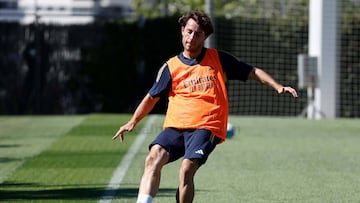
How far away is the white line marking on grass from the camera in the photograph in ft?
35.0

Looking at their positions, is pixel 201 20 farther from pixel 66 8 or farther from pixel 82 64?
pixel 66 8

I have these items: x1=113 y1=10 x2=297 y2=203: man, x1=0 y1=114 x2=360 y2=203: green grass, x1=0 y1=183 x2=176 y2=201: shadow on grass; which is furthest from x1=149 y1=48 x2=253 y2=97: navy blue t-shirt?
x1=0 y1=183 x2=176 y2=201: shadow on grass

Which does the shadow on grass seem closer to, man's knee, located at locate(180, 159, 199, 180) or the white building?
man's knee, located at locate(180, 159, 199, 180)

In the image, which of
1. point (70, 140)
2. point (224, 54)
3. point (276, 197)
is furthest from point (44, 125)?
point (224, 54)

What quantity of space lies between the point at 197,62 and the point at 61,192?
304 centimetres

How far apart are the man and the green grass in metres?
1.98

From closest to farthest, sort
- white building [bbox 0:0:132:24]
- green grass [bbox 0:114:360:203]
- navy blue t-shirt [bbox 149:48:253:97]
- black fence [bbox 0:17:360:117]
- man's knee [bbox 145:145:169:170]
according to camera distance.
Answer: man's knee [bbox 145:145:169:170]
navy blue t-shirt [bbox 149:48:253:97]
green grass [bbox 0:114:360:203]
black fence [bbox 0:17:360:117]
white building [bbox 0:0:132:24]

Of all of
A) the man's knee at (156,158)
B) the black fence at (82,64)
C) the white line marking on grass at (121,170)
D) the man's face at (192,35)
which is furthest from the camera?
the black fence at (82,64)

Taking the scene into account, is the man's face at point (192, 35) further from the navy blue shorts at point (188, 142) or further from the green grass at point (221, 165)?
the green grass at point (221, 165)

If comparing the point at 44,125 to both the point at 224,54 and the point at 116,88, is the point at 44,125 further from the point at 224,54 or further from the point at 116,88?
the point at 224,54

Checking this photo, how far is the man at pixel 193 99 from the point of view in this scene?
828 centimetres

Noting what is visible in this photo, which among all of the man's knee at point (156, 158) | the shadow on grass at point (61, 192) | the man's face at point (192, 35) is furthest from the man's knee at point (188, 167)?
the shadow on grass at point (61, 192)

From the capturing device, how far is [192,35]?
27.6 ft

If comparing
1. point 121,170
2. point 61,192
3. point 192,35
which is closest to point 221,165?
point 121,170
